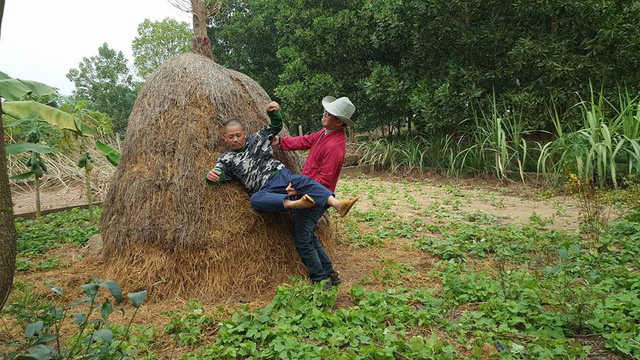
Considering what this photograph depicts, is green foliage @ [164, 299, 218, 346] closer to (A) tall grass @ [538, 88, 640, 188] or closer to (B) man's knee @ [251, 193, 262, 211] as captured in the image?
(B) man's knee @ [251, 193, 262, 211]

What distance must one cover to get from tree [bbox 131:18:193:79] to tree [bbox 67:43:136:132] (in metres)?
2.56

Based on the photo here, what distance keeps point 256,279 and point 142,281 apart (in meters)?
0.90

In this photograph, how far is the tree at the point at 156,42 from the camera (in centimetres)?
3506

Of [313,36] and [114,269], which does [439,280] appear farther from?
[313,36]

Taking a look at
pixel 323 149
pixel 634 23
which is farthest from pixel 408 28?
pixel 323 149

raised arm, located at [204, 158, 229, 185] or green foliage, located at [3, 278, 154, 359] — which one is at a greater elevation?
raised arm, located at [204, 158, 229, 185]

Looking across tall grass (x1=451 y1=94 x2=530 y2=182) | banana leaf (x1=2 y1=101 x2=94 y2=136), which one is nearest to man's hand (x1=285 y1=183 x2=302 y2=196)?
banana leaf (x1=2 y1=101 x2=94 y2=136)

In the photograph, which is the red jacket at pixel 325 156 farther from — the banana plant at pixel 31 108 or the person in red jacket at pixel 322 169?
the banana plant at pixel 31 108

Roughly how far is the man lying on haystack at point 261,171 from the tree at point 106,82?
1355 inches

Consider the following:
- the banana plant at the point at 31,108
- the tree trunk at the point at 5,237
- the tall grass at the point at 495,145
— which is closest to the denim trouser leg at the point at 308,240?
the tree trunk at the point at 5,237

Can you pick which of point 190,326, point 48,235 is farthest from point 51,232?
point 190,326

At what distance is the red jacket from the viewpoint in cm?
352

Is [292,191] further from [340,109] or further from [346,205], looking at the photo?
[340,109]

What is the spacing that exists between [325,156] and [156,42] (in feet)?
118
